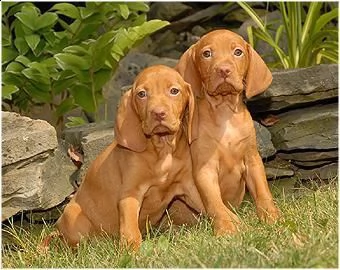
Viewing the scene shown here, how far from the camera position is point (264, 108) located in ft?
19.2

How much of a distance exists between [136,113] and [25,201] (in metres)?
1.21

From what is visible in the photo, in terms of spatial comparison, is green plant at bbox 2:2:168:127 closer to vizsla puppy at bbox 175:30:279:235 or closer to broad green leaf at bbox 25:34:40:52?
broad green leaf at bbox 25:34:40:52

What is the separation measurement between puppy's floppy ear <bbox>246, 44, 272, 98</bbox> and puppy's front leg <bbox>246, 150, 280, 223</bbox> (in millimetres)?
367

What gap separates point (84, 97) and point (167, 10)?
273 centimetres

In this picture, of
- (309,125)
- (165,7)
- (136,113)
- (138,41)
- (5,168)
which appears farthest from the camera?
(165,7)

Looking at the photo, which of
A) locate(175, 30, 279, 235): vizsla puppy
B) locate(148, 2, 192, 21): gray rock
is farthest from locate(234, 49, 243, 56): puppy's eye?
locate(148, 2, 192, 21): gray rock

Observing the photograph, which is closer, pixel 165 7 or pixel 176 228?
pixel 176 228

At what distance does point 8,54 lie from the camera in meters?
6.32

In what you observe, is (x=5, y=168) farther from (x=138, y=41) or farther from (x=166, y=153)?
(x=138, y=41)

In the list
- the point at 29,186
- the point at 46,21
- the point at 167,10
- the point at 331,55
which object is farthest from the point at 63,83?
the point at 167,10

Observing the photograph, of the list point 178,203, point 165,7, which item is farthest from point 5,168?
point 165,7

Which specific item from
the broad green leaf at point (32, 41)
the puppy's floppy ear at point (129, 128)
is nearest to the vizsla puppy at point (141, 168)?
the puppy's floppy ear at point (129, 128)

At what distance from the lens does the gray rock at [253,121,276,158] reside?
565cm

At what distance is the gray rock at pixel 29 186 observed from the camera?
16.9ft
